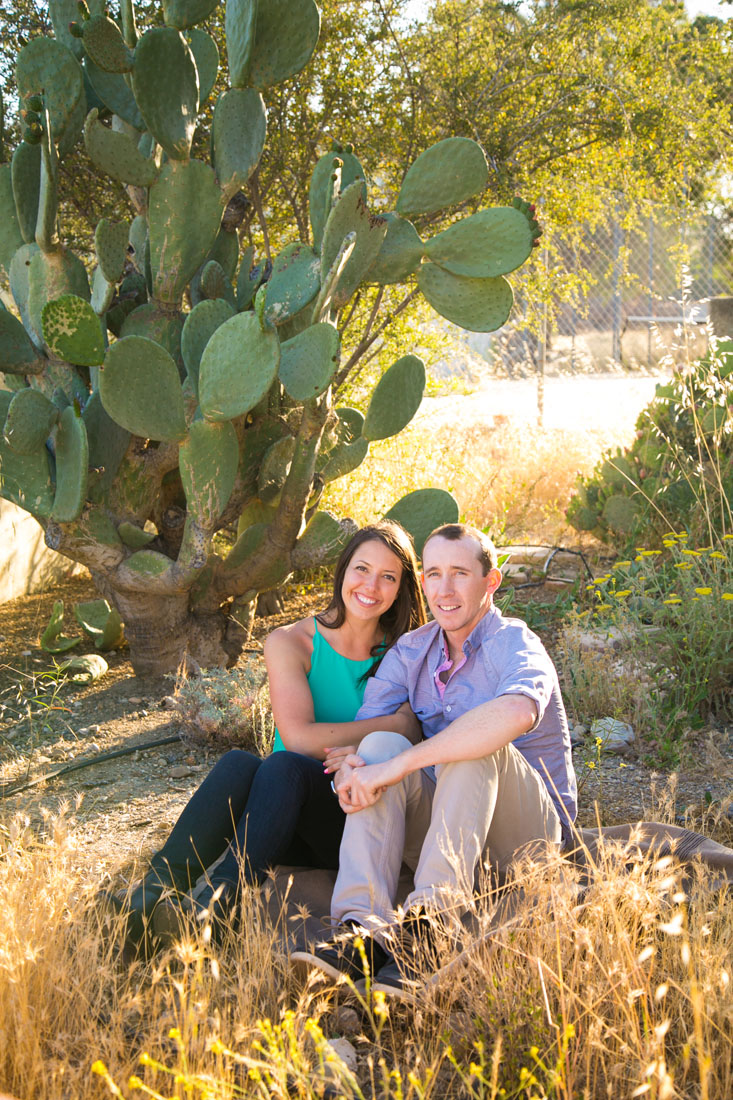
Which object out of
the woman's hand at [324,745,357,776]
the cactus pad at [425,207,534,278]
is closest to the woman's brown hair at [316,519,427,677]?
the woman's hand at [324,745,357,776]

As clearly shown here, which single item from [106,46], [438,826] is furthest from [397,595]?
[106,46]

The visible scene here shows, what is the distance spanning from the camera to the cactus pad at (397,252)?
3.78 meters

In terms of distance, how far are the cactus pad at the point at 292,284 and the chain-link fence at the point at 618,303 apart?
2.78 m

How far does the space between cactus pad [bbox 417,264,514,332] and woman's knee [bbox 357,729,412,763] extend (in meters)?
1.99

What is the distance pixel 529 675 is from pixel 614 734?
1251 mm

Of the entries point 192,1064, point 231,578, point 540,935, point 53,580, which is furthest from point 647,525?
point 192,1064

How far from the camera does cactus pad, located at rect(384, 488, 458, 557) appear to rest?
3852mm

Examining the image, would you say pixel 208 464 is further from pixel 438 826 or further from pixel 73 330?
pixel 438 826

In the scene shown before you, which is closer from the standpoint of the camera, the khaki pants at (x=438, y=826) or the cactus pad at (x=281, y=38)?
the khaki pants at (x=438, y=826)

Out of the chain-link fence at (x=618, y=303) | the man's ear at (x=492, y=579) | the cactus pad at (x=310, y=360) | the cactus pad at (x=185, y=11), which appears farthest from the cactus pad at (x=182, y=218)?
the chain-link fence at (x=618, y=303)

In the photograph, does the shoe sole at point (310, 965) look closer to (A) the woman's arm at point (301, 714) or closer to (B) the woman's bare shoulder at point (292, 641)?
(A) the woman's arm at point (301, 714)

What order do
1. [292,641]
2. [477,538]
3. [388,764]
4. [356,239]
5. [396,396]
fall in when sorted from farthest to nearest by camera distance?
[396,396]
[356,239]
[292,641]
[477,538]
[388,764]

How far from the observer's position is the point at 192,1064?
152cm

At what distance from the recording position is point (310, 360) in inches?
129
